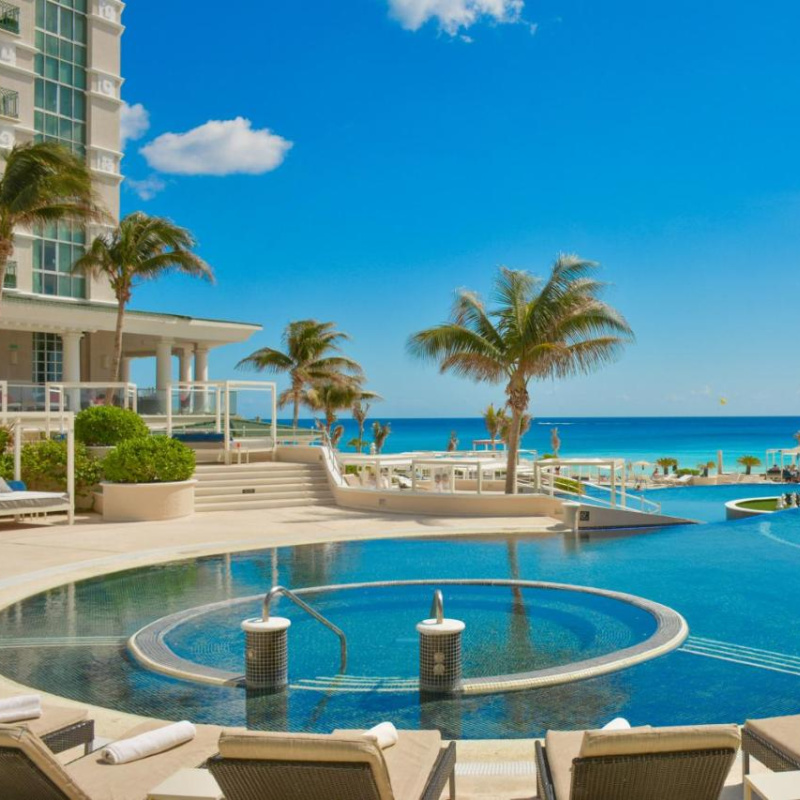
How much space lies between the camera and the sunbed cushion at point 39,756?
12.0 feet

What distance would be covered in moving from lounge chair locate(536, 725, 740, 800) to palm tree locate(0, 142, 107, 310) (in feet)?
70.8

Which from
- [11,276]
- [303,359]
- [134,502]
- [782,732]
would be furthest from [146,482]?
[303,359]

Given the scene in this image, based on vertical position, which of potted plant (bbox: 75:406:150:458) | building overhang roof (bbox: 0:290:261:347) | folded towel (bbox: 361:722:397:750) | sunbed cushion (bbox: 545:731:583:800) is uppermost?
building overhang roof (bbox: 0:290:261:347)

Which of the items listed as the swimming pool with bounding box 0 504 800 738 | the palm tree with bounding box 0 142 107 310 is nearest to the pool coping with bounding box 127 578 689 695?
the swimming pool with bounding box 0 504 800 738

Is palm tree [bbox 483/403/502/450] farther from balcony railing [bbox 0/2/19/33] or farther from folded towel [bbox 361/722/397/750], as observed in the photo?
folded towel [bbox 361/722/397/750]

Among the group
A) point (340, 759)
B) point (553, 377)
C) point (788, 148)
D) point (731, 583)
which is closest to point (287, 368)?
point (553, 377)

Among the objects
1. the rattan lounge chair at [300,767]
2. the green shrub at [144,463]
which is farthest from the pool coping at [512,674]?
the green shrub at [144,463]

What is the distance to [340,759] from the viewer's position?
3.57 meters

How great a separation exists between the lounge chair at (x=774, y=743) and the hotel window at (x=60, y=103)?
114 ft

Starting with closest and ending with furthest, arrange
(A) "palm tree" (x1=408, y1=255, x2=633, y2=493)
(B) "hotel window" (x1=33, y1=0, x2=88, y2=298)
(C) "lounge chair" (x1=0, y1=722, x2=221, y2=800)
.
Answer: (C) "lounge chair" (x1=0, y1=722, x2=221, y2=800) → (A) "palm tree" (x1=408, y1=255, x2=633, y2=493) → (B) "hotel window" (x1=33, y1=0, x2=88, y2=298)

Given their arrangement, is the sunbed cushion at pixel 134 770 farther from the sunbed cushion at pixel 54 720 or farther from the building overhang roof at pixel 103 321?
the building overhang roof at pixel 103 321

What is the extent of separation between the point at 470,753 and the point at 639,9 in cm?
2644

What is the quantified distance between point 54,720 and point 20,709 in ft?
0.71

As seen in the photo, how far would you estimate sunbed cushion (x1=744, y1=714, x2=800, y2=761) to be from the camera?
4.24 m
